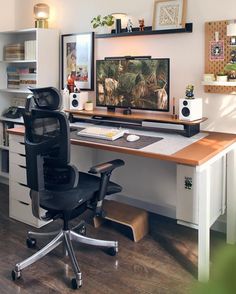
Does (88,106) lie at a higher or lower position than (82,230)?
higher

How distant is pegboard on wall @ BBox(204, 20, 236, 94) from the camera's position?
2498 millimetres

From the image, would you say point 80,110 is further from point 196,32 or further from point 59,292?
point 59,292

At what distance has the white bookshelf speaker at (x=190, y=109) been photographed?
249cm

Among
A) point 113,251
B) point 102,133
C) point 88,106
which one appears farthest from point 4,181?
point 113,251

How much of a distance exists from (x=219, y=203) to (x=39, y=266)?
50.5 inches

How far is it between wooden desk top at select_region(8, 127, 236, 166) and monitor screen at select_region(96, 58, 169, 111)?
0.51 meters

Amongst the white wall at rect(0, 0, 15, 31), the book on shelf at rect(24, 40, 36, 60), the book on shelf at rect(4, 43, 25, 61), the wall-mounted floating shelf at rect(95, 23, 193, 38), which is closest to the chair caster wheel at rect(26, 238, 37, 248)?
the wall-mounted floating shelf at rect(95, 23, 193, 38)

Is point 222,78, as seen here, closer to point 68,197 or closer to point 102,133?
point 102,133

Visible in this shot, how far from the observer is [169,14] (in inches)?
107

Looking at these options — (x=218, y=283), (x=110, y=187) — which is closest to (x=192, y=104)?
(x=110, y=187)

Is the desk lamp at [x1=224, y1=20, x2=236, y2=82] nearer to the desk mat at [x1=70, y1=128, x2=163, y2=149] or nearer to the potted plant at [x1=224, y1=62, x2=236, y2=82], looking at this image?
the potted plant at [x1=224, y1=62, x2=236, y2=82]

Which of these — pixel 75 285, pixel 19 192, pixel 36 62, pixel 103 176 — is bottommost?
pixel 75 285

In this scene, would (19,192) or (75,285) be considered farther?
(19,192)

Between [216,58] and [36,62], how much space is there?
5.69 ft
